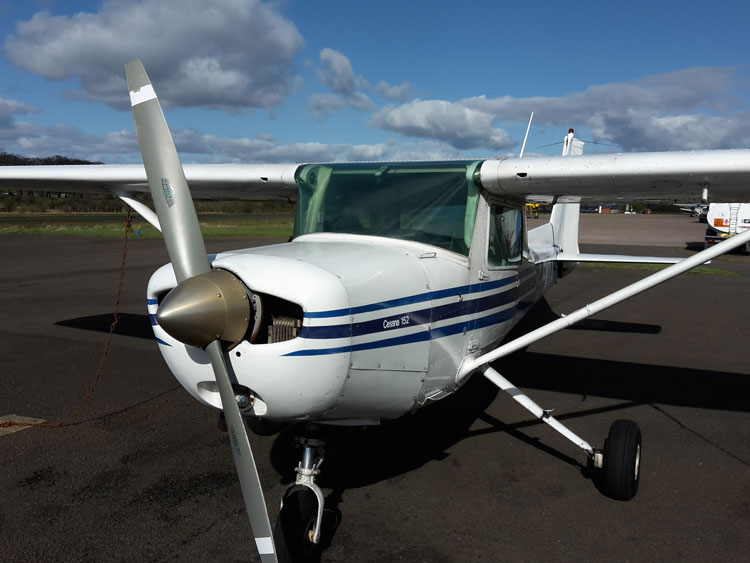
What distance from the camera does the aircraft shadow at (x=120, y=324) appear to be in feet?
28.1

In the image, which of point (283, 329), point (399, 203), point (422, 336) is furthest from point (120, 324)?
point (283, 329)

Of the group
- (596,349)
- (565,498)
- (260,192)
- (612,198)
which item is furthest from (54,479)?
(596,349)

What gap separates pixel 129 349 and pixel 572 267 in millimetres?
6115

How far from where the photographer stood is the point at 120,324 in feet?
30.0

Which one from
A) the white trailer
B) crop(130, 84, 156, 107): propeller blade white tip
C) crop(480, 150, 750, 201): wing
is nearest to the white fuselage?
crop(480, 150, 750, 201): wing

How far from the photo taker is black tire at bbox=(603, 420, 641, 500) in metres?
3.77

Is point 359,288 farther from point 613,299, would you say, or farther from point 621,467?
point 621,467

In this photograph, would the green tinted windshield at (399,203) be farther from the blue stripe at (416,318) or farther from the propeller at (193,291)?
the propeller at (193,291)

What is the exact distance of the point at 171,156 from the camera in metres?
3.03

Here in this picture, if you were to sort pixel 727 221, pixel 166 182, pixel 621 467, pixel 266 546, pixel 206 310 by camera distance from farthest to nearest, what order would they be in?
pixel 727 221
pixel 621 467
pixel 166 182
pixel 266 546
pixel 206 310

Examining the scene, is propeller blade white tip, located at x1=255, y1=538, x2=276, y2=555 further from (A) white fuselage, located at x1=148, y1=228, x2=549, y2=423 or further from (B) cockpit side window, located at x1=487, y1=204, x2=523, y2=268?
(B) cockpit side window, located at x1=487, y1=204, x2=523, y2=268

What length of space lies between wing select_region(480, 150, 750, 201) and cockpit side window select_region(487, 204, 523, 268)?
24 cm

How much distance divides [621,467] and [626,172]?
1.96 meters

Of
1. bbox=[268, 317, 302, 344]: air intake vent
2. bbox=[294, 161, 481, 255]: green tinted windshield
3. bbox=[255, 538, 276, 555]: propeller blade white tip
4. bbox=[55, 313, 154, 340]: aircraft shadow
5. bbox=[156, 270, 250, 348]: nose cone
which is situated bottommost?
bbox=[55, 313, 154, 340]: aircraft shadow
